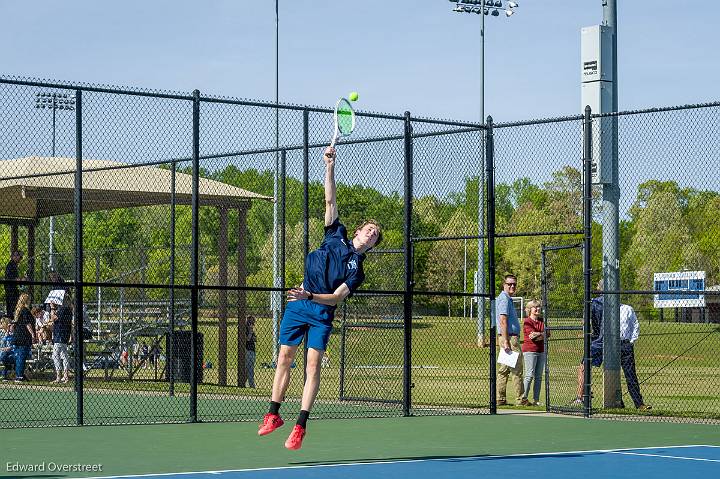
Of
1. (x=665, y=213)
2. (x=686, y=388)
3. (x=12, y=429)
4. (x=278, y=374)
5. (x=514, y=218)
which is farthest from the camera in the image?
(x=514, y=218)

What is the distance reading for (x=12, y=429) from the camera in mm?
13312

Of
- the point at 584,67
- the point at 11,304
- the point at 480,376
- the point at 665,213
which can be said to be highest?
the point at 584,67

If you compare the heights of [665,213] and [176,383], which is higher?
[665,213]

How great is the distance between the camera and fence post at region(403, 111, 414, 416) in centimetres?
1580

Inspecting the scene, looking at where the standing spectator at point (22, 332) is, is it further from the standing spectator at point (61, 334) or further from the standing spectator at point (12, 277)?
the standing spectator at point (61, 334)

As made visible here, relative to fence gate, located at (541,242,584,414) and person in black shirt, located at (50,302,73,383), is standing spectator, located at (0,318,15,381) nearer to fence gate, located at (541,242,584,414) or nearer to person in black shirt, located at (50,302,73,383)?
person in black shirt, located at (50,302,73,383)

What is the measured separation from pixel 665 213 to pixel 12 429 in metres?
11.2

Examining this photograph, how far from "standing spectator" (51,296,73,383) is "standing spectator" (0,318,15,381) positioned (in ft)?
2.27

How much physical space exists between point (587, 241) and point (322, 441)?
495 cm

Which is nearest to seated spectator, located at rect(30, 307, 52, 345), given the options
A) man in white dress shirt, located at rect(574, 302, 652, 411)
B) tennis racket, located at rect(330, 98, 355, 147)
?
man in white dress shirt, located at rect(574, 302, 652, 411)

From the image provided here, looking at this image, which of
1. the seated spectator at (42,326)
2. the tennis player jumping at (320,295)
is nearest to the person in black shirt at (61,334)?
the seated spectator at (42,326)

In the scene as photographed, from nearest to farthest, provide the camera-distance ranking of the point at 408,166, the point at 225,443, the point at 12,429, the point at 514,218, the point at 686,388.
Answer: the point at 225,443 → the point at 12,429 → the point at 408,166 → the point at 686,388 → the point at 514,218

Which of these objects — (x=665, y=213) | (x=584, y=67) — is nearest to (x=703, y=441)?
(x=584, y=67)

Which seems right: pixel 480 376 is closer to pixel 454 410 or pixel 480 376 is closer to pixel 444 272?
pixel 444 272
